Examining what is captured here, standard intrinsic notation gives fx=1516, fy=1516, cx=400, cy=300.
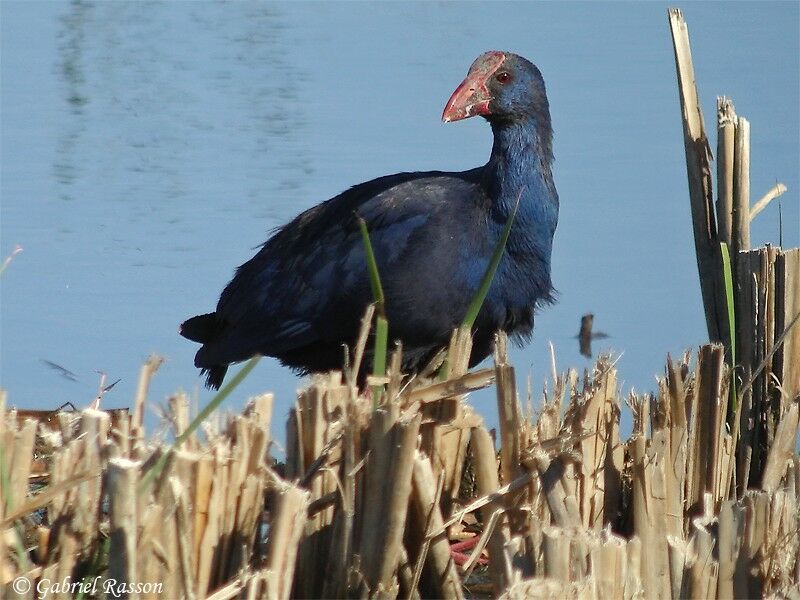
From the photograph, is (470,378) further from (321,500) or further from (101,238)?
(101,238)

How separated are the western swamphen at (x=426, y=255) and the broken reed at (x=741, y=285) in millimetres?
601

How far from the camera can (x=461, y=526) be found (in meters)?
3.29

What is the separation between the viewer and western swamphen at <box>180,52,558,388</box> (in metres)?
4.30

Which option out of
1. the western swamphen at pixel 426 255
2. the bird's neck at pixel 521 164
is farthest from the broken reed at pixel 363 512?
the bird's neck at pixel 521 164

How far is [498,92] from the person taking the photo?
15.0 ft

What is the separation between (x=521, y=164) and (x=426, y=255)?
1.52 feet

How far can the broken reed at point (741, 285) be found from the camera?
3.58 metres

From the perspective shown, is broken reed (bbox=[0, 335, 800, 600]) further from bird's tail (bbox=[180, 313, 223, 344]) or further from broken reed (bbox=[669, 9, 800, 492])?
bird's tail (bbox=[180, 313, 223, 344])

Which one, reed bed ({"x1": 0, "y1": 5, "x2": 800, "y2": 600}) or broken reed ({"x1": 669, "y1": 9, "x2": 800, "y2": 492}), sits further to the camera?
broken reed ({"x1": 669, "y1": 9, "x2": 800, "y2": 492})

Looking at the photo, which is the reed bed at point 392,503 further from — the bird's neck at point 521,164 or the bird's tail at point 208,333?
the bird's tail at point 208,333

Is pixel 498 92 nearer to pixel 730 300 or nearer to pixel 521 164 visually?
pixel 521 164

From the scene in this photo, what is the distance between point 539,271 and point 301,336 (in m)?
0.75

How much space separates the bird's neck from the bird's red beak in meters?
0.10

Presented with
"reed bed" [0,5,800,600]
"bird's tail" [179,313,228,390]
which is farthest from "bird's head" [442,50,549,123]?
"reed bed" [0,5,800,600]
